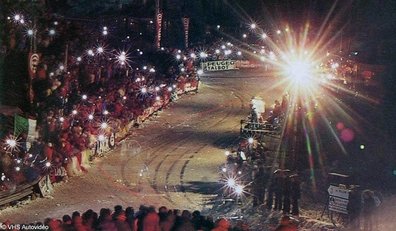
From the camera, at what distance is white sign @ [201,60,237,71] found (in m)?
52.2

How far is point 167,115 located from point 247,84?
14.0m

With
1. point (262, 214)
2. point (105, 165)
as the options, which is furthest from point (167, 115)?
point (262, 214)

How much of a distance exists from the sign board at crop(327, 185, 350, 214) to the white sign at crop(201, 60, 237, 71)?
119 feet

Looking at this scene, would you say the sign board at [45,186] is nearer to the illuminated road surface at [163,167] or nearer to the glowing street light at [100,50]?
the illuminated road surface at [163,167]

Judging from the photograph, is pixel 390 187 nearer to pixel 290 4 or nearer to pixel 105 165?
pixel 105 165

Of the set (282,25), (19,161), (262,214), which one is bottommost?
(262,214)

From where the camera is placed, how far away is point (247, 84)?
4559 centimetres

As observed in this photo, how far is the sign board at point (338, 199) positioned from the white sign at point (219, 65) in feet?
119

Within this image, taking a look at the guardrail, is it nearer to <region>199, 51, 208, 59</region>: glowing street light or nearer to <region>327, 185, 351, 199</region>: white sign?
<region>327, 185, 351, 199</region>: white sign

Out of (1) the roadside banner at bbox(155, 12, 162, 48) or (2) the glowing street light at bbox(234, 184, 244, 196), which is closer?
(2) the glowing street light at bbox(234, 184, 244, 196)

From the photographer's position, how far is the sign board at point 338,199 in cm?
1572

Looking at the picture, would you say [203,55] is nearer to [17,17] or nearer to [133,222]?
[17,17]

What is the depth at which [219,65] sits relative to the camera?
175ft

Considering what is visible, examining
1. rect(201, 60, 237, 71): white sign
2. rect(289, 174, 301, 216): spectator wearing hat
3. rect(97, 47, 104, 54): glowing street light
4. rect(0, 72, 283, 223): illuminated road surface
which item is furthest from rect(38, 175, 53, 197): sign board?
rect(201, 60, 237, 71): white sign
